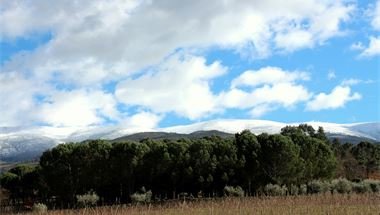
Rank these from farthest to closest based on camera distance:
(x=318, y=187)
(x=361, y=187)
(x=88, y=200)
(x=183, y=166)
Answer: (x=183, y=166), (x=88, y=200), (x=318, y=187), (x=361, y=187)

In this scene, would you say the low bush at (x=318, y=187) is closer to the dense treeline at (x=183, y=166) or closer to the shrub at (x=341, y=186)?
the shrub at (x=341, y=186)

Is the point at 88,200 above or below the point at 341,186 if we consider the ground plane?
below

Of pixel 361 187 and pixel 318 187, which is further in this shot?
pixel 318 187

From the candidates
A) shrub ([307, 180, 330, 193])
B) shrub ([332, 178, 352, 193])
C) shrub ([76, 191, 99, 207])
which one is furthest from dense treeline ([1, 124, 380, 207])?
shrub ([332, 178, 352, 193])

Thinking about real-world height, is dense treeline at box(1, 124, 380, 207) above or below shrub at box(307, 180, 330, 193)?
above

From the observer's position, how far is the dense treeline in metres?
45.2

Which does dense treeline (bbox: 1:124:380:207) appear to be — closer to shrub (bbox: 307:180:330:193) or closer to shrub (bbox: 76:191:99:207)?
shrub (bbox: 76:191:99:207)

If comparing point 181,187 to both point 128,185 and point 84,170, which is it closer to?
point 128,185

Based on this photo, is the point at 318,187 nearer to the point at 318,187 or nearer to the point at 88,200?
the point at 318,187

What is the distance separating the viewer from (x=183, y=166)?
49.9 m

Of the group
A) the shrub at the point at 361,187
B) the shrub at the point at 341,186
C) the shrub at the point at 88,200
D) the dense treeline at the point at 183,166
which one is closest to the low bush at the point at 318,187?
the shrub at the point at 341,186

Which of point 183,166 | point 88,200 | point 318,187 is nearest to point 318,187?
point 318,187

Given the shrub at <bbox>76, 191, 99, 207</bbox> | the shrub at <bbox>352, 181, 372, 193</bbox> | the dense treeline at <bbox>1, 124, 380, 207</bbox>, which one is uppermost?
the dense treeline at <bbox>1, 124, 380, 207</bbox>

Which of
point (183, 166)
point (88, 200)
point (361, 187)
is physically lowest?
point (88, 200)
